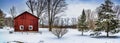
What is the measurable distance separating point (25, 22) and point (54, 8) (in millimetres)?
759

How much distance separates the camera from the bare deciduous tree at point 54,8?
6000 millimetres

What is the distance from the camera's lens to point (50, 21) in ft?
19.6

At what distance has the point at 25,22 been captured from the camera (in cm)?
621

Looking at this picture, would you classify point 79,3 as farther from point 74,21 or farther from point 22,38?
point 22,38

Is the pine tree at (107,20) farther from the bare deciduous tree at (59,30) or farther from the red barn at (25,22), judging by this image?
the red barn at (25,22)

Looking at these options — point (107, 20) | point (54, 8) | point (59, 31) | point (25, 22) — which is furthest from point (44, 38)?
point (107, 20)

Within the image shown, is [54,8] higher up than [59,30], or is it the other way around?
[54,8]

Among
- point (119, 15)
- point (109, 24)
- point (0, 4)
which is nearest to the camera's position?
point (0, 4)

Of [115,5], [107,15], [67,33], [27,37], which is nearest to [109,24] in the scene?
[107,15]

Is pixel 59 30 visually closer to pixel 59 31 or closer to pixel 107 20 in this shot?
pixel 59 31

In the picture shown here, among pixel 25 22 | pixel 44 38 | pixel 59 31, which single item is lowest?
pixel 44 38

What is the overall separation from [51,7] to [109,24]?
204 cm

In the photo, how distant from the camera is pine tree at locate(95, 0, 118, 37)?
713 cm

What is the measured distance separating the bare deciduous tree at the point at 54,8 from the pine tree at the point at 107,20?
4.28ft
